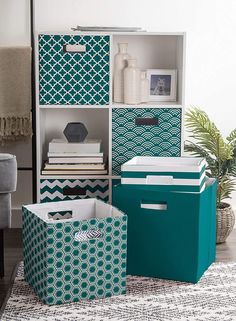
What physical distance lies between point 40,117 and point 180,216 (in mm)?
971

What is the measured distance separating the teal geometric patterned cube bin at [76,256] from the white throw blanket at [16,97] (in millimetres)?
860

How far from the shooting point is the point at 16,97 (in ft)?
12.0

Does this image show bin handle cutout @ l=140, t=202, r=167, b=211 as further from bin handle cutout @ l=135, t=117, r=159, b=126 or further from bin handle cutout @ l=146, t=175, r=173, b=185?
bin handle cutout @ l=135, t=117, r=159, b=126

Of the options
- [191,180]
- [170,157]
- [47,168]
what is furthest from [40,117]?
[191,180]

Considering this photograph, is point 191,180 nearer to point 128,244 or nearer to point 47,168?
point 128,244

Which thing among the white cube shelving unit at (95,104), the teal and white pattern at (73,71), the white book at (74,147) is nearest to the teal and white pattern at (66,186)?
the white cube shelving unit at (95,104)

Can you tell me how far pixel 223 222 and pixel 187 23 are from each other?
3.51 ft

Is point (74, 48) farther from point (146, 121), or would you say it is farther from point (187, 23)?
point (187, 23)

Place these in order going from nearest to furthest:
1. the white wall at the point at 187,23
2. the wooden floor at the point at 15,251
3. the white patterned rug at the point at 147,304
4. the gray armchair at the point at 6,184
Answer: the white patterned rug at the point at 147,304 < the gray armchair at the point at 6,184 < the wooden floor at the point at 15,251 < the white wall at the point at 187,23

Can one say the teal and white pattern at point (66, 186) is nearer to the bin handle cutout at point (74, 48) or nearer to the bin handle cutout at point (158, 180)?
the bin handle cutout at point (158, 180)

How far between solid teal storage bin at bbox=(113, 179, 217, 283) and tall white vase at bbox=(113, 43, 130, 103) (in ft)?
2.16

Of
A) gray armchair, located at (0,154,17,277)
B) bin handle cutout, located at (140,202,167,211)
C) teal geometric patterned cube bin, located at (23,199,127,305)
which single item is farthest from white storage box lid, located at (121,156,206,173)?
gray armchair, located at (0,154,17,277)

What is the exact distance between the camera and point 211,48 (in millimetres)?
3824

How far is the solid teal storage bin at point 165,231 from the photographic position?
115 inches
